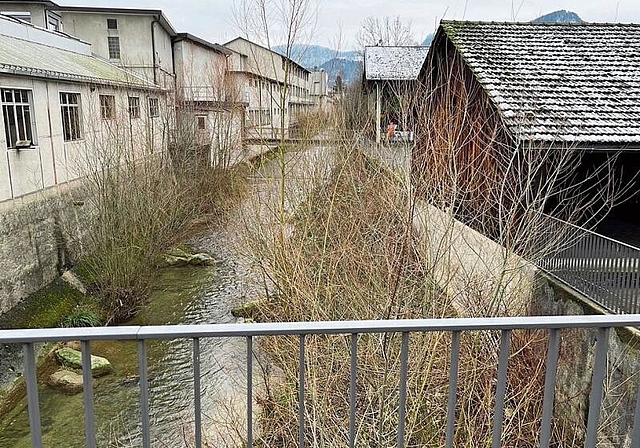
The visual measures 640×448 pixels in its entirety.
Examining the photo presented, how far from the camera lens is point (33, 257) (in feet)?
35.7

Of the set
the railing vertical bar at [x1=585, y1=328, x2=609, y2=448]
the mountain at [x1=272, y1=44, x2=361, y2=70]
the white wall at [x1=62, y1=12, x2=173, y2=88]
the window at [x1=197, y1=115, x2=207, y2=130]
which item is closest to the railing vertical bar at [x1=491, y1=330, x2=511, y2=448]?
the railing vertical bar at [x1=585, y1=328, x2=609, y2=448]

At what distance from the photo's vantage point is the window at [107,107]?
14062mm

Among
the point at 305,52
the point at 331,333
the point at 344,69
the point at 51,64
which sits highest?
the point at 344,69

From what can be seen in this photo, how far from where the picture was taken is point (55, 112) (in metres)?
12.2

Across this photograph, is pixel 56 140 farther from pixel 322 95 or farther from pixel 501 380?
pixel 501 380

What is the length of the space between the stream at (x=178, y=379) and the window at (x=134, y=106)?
5.52m

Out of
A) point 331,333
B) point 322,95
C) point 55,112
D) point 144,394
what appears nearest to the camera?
point 331,333

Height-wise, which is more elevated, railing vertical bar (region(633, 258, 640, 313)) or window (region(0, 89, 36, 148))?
window (region(0, 89, 36, 148))

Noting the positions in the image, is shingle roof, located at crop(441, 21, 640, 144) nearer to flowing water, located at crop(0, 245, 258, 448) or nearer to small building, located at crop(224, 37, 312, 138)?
small building, located at crop(224, 37, 312, 138)

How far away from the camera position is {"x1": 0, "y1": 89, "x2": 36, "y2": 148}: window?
33.6ft

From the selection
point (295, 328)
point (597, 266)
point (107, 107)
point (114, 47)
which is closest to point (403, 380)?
point (295, 328)

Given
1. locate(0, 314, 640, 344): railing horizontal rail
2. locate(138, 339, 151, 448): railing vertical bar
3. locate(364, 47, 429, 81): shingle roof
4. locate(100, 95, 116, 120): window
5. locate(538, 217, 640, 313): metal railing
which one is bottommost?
locate(538, 217, 640, 313): metal railing

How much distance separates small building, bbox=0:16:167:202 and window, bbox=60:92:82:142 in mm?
23

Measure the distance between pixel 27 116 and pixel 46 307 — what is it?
12.8 ft
